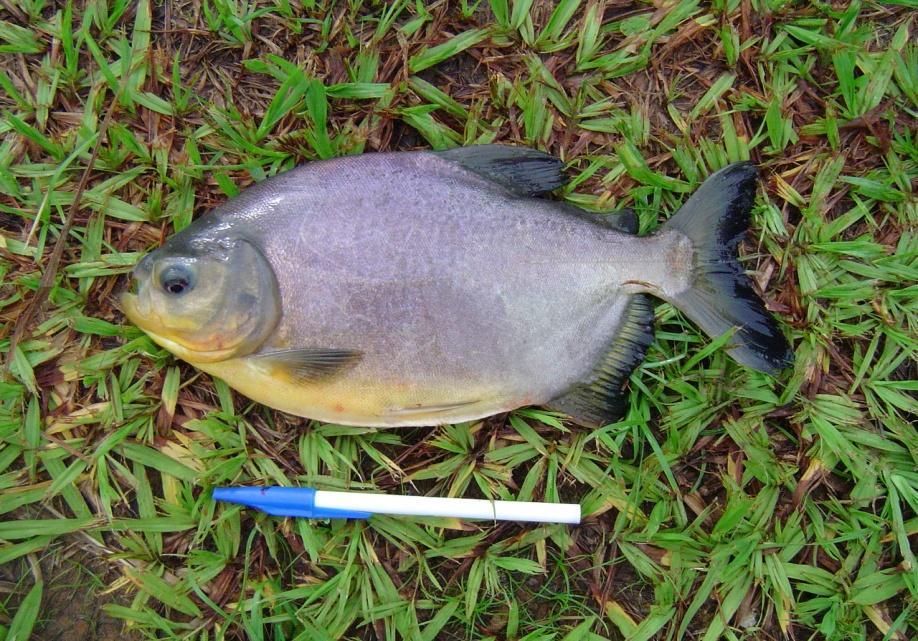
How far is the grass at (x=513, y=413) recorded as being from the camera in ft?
9.17

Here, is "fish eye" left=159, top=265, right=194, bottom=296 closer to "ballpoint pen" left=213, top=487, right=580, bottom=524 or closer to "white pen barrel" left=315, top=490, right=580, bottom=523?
"ballpoint pen" left=213, top=487, right=580, bottom=524

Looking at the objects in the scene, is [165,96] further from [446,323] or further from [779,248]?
[779,248]

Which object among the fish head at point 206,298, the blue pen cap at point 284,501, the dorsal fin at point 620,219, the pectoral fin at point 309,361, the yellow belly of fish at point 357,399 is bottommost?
the blue pen cap at point 284,501

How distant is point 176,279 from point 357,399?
3.06 feet

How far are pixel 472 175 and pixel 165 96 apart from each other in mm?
1671

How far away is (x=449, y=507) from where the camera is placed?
271cm

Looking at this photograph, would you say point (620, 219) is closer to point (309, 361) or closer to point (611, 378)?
point (611, 378)

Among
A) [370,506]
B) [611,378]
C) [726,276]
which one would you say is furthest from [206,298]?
[726,276]

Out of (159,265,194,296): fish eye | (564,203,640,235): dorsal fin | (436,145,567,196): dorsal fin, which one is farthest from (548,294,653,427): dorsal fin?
(159,265,194,296): fish eye

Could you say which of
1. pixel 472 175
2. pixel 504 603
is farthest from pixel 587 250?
pixel 504 603

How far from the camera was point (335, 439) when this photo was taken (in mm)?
2869

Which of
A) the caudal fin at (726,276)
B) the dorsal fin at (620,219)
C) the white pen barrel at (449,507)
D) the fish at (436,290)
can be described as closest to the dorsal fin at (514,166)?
the fish at (436,290)

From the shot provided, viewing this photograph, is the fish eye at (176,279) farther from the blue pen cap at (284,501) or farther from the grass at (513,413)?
the blue pen cap at (284,501)

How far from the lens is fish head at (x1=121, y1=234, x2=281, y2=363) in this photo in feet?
8.27
